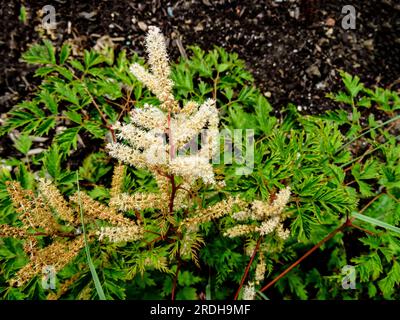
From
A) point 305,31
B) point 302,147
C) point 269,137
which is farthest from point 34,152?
point 305,31

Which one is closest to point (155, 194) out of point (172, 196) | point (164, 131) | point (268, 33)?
point (172, 196)

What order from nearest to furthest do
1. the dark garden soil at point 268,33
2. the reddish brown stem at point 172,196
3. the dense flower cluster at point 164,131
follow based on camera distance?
the dense flower cluster at point 164,131, the reddish brown stem at point 172,196, the dark garden soil at point 268,33

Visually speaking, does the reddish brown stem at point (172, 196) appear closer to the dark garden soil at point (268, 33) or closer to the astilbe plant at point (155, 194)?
the astilbe plant at point (155, 194)

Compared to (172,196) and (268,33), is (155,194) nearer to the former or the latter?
(172,196)

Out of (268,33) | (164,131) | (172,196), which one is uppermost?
(268,33)

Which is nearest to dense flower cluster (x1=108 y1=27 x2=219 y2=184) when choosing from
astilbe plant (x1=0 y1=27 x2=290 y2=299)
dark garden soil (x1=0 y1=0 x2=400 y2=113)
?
astilbe plant (x1=0 y1=27 x2=290 y2=299)

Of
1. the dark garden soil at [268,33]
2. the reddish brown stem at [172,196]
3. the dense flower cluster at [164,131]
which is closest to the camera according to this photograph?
the dense flower cluster at [164,131]

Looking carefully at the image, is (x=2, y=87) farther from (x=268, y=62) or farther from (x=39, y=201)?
(x=268, y=62)

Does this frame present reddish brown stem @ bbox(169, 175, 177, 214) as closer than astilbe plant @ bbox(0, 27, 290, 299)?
No

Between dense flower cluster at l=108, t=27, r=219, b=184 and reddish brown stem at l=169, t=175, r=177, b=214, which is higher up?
dense flower cluster at l=108, t=27, r=219, b=184

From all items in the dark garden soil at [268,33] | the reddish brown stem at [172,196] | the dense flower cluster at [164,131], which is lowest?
the reddish brown stem at [172,196]

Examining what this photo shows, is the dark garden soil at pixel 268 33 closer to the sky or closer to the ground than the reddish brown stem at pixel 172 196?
closer to the sky

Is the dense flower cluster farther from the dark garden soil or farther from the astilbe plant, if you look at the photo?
the dark garden soil

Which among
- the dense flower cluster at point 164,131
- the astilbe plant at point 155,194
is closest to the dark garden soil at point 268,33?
the astilbe plant at point 155,194
